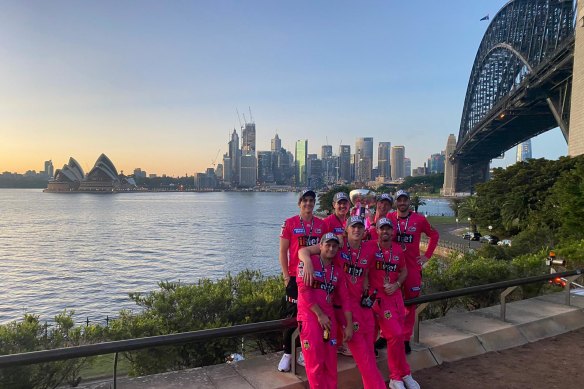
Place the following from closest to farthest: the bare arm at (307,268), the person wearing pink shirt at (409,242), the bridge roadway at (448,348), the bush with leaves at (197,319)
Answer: the bare arm at (307,268) < the bridge roadway at (448,348) < the person wearing pink shirt at (409,242) < the bush with leaves at (197,319)

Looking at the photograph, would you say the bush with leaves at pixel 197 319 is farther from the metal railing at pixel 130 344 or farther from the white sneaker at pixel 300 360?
the metal railing at pixel 130 344

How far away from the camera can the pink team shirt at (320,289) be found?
4.15m

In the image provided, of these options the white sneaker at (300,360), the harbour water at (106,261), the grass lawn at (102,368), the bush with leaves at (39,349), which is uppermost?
the white sneaker at (300,360)

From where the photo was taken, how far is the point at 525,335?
22.4 ft

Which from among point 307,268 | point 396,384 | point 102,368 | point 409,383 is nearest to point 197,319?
point 396,384

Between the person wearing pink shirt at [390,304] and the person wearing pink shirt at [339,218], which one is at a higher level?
the person wearing pink shirt at [339,218]

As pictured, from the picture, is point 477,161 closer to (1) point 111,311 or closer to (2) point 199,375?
(1) point 111,311

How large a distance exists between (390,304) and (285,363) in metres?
1.36

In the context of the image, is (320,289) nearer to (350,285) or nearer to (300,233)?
(350,285)

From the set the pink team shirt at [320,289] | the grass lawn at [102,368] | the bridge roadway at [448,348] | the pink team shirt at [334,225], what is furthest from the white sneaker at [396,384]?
the grass lawn at [102,368]

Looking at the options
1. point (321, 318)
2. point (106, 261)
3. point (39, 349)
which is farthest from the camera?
point (106, 261)

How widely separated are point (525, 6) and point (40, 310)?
99954 mm

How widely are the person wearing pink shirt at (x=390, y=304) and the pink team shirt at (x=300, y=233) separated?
0.68 metres

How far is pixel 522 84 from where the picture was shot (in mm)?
68500
